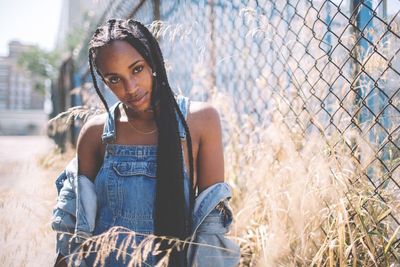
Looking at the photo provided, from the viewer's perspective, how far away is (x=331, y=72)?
179cm

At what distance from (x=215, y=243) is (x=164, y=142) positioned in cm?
43

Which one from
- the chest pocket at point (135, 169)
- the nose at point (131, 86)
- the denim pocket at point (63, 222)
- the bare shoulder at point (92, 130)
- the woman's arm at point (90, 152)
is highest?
the nose at point (131, 86)

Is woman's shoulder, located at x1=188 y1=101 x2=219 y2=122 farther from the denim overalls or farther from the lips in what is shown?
the lips

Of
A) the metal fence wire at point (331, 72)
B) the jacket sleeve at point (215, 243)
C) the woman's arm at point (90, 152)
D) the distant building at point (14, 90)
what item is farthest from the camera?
the distant building at point (14, 90)

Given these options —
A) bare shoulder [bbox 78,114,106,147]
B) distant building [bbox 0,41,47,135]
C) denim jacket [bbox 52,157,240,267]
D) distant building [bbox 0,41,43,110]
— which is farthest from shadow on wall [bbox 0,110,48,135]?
denim jacket [bbox 52,157,240,267]

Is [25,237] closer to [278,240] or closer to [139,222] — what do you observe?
[139,222]

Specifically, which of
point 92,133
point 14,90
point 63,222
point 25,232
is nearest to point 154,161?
point 92,133

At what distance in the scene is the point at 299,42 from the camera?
190cm

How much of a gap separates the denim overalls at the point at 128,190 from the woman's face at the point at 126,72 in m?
0.20

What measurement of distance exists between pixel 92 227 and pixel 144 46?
747 mm

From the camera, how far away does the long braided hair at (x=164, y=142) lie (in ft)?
4.93

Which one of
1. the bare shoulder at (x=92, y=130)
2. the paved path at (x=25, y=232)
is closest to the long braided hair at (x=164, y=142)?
the bare shoulder at (x=92, y=130)

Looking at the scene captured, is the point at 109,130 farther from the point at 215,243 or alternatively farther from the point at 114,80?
the point at 215,243

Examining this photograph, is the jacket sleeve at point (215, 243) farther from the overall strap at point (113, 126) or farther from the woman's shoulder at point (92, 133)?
the woman's shoulder at point (92, 133)
